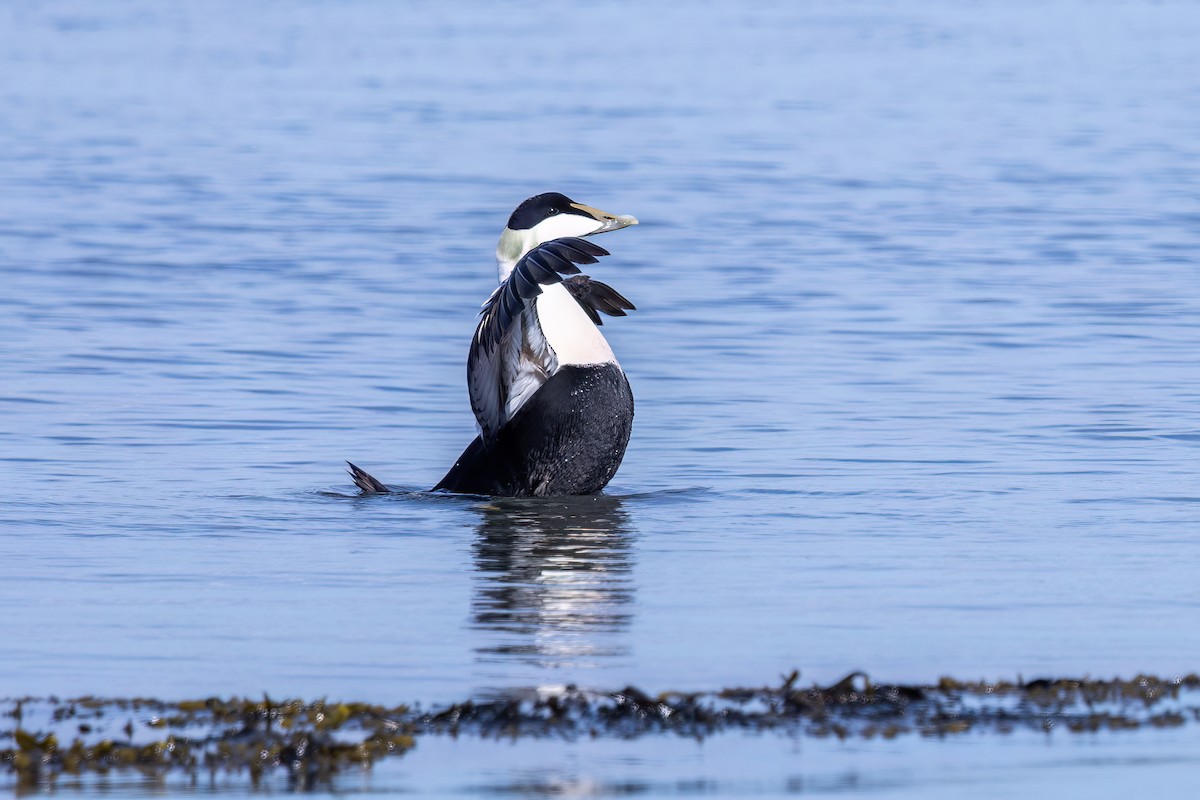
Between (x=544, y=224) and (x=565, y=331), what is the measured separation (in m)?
0.53

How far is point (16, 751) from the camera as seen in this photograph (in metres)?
5.45

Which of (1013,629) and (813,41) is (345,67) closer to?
(813,41)

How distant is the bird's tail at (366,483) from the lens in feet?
32.0

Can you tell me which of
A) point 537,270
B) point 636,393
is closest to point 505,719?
point 537,270

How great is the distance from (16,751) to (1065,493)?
18.2 feet

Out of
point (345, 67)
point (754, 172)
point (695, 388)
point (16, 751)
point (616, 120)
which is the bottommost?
point (16, 751)

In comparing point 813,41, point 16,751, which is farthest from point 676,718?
point 813,41

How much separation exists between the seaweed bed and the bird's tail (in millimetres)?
3696

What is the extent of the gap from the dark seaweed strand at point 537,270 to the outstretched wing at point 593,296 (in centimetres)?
103

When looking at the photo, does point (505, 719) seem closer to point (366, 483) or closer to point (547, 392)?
point (547, 392)

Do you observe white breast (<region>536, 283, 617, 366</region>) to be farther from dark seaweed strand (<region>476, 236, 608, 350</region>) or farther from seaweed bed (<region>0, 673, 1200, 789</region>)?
seaweed bed (<region>0, 673, 1200, 789</region>)

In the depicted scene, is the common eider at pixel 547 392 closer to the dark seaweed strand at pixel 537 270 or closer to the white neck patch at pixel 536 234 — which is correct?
the white neck patch at pixel 536 234

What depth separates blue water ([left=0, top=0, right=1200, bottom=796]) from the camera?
6.96 metres

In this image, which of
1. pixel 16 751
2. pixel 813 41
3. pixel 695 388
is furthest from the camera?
pixel 813 41
